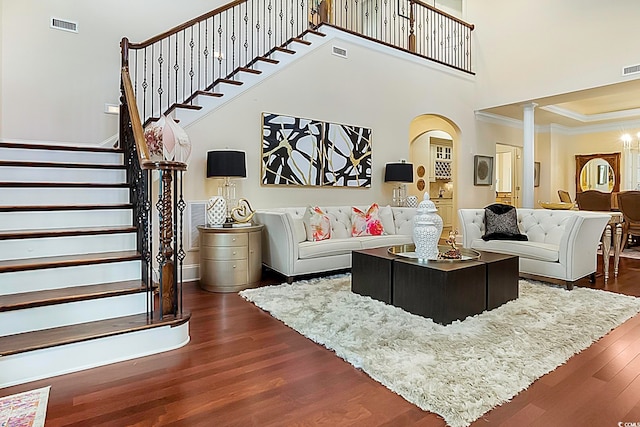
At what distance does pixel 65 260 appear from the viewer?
2.74m

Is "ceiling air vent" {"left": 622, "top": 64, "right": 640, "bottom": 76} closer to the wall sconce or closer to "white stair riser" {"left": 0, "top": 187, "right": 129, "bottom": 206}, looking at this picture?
the wall sconce

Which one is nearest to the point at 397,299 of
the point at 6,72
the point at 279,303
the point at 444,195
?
the point at 279,303

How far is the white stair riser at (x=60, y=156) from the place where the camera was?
3.86m

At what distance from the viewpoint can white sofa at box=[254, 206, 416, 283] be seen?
4.21m

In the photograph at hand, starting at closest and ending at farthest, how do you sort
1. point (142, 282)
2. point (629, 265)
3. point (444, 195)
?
point (142, 282) → point (629, 265) → point (444, 195)

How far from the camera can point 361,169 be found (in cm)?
604

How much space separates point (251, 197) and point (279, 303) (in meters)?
1.89

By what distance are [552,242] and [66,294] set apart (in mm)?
4865

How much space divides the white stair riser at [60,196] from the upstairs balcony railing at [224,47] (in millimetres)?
1245

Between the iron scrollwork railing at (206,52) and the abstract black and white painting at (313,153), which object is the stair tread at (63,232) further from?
the iron scrollwork railing at (206,52)

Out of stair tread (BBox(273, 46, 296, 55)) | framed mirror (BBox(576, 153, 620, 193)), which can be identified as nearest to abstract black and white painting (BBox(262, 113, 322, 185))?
stair tread (BBox(273, 46, 296, 55))

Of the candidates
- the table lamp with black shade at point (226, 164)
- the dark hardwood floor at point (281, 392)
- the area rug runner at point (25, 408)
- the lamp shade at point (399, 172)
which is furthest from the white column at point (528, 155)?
the area rug runner at point (25, 408)

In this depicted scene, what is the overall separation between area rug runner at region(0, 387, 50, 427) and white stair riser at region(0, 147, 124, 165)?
9.00 feet

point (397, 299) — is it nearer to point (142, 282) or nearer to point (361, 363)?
point (361, 363)
